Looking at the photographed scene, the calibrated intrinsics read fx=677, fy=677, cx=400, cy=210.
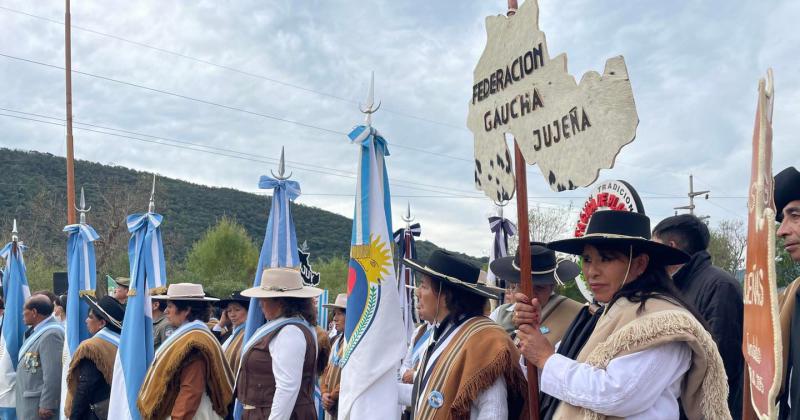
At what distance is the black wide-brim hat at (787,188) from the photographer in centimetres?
244

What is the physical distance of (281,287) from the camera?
5266 millimetres

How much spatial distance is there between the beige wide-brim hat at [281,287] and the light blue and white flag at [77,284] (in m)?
2.96

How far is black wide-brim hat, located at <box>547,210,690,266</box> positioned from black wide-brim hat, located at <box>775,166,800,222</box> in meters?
0.43

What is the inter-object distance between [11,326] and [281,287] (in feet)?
16.8

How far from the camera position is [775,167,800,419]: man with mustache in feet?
7.97

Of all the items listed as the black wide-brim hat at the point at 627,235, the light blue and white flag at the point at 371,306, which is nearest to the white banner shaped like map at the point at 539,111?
the black wide-brim hat at the point at 627,235

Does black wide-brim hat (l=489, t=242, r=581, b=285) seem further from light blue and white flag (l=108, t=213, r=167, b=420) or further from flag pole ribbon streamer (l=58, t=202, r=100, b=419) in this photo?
flag pole ribbon streamer (l=58, t=202, r=100, b=419)

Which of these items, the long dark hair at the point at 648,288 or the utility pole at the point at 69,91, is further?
the utility pole at the point at 69,91

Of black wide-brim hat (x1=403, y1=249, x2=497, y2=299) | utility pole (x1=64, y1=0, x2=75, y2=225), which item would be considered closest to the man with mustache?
black wide-brim hat (x1=403, y1=249, x2=497, y2=299)

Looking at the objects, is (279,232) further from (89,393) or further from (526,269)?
(526,269)

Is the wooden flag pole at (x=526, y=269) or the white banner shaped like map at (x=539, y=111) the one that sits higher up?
the white banner shaped like map at (x=539, y=111)

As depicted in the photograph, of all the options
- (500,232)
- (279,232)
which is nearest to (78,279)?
(279,232)

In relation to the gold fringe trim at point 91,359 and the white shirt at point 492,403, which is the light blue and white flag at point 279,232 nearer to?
the gold fringe trim at point 91,359

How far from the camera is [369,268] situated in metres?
4.29
